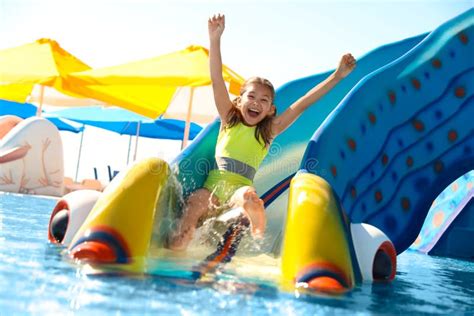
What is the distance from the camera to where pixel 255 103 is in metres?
3.18

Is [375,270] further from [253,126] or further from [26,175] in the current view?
[26,175]

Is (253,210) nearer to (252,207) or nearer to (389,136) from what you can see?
(252,207)

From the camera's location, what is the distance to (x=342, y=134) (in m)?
3.48

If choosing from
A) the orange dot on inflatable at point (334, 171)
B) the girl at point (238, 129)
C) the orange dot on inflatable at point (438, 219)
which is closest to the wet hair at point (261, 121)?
the girl at point (238, 129)

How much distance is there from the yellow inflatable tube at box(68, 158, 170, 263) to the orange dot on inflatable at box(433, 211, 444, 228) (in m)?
4.01

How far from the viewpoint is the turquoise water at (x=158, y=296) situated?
5.17ft

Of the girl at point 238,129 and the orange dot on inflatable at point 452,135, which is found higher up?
the orange dot on inflatable at point 452,135

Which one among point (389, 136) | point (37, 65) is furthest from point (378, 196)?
point (37, 65)

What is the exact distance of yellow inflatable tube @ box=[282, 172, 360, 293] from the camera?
7.23 feet

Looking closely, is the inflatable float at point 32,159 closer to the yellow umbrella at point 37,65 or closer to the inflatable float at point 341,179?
the yellow umbrella at point 37,65

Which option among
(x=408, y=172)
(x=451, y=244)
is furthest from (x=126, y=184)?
(x=451, y=244)

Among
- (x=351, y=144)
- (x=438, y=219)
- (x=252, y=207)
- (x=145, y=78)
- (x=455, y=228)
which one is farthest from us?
(x=145, y=78)

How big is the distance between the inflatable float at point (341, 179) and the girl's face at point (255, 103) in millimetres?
306

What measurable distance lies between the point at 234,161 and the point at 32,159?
596cm
